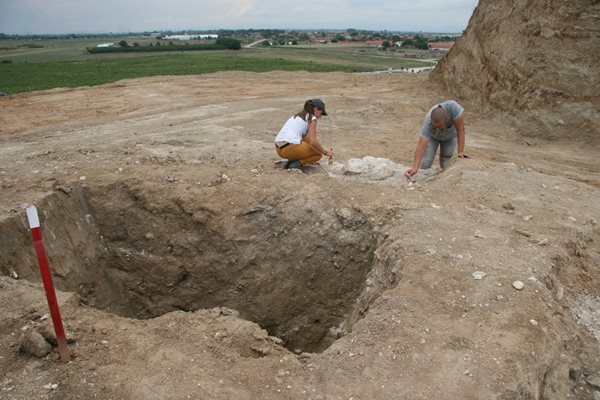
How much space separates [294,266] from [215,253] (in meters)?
1.07

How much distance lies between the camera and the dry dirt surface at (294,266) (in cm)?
332

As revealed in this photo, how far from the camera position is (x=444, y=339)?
11.5 ft

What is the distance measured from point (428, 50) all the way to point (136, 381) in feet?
161

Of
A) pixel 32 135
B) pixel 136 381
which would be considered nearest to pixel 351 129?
pixel 32 135

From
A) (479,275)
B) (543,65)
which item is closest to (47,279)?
(479,275)

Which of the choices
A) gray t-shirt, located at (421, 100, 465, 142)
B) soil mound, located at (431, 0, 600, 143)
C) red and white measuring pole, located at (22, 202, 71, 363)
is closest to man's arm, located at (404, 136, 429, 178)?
gray t-shirt, located at (421, 100, 465, 142)

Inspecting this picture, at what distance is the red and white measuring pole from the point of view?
121 inches

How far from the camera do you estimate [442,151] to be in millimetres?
7422

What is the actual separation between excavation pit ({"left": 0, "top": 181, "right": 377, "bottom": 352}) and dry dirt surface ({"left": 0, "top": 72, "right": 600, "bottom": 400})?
2 cm

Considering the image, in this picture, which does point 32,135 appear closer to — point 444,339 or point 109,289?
point 109,289

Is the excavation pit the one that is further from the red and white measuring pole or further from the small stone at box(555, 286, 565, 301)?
the red and white measuring pole

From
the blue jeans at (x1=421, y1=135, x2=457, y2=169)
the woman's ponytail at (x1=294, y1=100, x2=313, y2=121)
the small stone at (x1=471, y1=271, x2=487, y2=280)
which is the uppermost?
the woman's ponytail at (x1=294, y1=100, x2=313, y2=121)

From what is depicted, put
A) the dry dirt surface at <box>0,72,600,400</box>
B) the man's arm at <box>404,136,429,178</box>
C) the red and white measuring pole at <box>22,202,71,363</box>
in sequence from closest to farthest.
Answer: the red and white measuring pole at <box>22,202,71,363</box> < the dry dirt surface at <box>0,72,600,400</box> < the man's arm at <box>404,136,429,178</box>

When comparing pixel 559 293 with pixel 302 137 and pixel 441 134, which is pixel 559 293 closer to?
pixel 441 134
